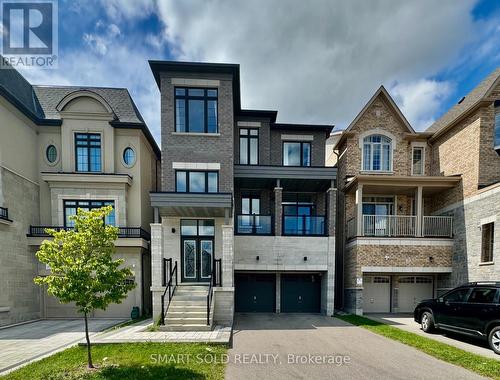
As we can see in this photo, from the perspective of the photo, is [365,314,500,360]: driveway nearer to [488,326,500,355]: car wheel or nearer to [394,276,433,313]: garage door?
[488,326,500,355]: car wheel

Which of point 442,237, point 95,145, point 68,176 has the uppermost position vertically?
point 95,145

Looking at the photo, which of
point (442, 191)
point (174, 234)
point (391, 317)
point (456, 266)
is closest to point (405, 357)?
point (391, 317)

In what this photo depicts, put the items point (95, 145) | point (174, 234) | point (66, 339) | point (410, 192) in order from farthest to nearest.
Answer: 1. point (410, 192)
2. point (95, 145)
3. point (174, 234)
4. point (66, 339)

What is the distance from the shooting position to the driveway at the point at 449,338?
22.5ft

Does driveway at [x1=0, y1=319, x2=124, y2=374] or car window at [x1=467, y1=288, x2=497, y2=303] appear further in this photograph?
car window at [x1=467, y1=288, x2=497, y2=303]

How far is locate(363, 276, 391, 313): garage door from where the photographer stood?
41.7 ft

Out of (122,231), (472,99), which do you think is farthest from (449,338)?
(122,231)

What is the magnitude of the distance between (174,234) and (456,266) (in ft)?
43.9

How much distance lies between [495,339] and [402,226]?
20.9 feet

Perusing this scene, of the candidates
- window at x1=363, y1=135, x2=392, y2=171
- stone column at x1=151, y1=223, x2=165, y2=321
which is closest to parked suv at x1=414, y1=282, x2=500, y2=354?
window at x1=363, y1=135, x2=392, y2=171

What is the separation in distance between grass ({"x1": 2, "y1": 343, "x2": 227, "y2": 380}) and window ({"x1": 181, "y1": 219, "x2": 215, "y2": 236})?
5.01 meters

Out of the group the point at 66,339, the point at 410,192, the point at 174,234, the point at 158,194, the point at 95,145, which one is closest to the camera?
the point at 66,339

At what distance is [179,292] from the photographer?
1009 cm

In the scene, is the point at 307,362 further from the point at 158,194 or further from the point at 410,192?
the point at 410,192
